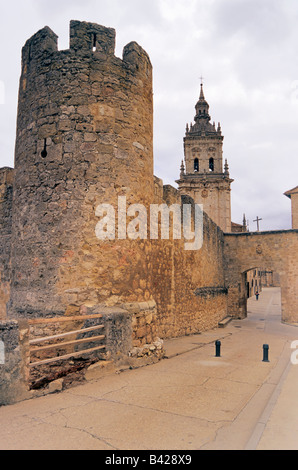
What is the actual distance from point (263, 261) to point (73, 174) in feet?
57.6

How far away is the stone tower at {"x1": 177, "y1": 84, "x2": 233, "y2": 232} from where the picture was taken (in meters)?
48.2

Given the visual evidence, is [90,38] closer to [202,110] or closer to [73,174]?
[73,174]

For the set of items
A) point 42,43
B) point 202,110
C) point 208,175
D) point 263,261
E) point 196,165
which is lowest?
point 263,261

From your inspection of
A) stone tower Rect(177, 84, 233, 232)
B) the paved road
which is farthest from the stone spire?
the paved road

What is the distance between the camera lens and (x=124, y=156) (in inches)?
272

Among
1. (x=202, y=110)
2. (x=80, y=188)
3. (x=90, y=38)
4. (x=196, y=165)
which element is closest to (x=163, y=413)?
(x=80, y=188)

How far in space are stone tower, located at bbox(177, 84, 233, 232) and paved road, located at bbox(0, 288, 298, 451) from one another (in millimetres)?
42207

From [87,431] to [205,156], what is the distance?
1912 inches

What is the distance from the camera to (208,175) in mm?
48719

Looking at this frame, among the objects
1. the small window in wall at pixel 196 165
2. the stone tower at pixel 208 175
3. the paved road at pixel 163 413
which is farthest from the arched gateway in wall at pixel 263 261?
the small window in wall at pixel 196 165

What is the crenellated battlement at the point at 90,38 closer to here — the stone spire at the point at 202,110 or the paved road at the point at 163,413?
the paved road at the point at 163,413

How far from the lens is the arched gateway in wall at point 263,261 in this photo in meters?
20.6

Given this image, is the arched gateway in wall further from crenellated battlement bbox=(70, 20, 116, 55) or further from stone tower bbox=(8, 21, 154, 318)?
crenellated battlement bbox=(70, 20, 116, 55)
